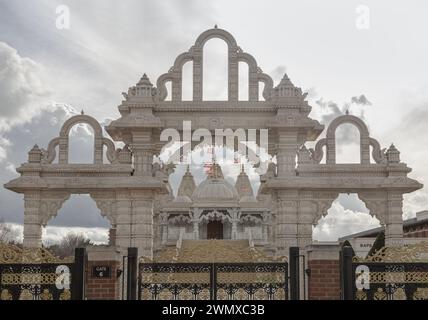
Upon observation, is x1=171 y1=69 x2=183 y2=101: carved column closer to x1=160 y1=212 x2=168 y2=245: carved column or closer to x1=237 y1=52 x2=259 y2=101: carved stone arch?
x1=237 y1=52 x2=259 y2=101: carved stone arch

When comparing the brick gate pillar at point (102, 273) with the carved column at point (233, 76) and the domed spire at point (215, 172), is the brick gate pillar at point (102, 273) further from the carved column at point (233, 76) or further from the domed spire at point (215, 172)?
the domed spire at point (215, 172)

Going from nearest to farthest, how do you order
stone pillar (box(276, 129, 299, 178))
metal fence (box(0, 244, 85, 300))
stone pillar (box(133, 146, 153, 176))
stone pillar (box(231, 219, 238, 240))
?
metal fence (box(0, 244, 85, 300)) < stone pillar (box(276, 129, 299, 178)) < stone pillar (box(133, 146, 153, 176)) < stone pillar (box(231, 219, 238, 240))

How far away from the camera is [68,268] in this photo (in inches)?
396

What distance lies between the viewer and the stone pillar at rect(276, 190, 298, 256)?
859 inches

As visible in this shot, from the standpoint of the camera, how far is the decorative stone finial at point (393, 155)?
22078mm

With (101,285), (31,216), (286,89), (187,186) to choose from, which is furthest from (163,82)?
(187,186)

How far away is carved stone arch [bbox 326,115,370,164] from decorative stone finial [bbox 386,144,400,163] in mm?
693

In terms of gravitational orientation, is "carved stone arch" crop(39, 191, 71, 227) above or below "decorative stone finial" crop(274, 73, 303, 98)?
below

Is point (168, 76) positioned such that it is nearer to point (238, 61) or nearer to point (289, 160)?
point (238, 61)

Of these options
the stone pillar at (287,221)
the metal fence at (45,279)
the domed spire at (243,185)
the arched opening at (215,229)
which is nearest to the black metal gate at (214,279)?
the metal fence at (45,279)

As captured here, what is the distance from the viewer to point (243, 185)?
48281mm

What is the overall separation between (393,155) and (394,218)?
7.01 ft

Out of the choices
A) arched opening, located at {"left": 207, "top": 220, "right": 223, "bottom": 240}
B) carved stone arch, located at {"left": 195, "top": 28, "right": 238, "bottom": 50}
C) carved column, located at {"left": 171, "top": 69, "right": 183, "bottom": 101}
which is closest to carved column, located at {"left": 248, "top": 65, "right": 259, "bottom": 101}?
carved stone arch, located at {"left": 195, "top": 28, "right": 238, "bottom": 50}

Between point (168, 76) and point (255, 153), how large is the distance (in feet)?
13.5
